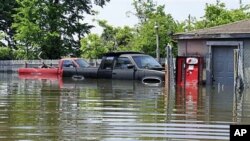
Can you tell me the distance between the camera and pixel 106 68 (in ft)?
102

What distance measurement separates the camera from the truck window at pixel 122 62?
2950 cm

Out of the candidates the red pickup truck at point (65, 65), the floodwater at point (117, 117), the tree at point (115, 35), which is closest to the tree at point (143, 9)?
the tree at point (115, 35)

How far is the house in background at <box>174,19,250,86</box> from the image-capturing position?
26.8 metres

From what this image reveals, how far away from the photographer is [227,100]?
17.5 metres

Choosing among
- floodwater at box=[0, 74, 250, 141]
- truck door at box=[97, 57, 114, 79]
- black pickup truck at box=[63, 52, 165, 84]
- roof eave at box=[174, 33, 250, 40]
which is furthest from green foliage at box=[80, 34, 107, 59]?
floodwater at box=[0, 74, 250, 141]

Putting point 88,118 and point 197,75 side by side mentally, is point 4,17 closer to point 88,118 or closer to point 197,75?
point 197,75

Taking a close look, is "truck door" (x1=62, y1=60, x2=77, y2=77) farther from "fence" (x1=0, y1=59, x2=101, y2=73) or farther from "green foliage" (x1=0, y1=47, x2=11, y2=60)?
"green foliage" (x1=0, y1=47, x2=11, y2=60)

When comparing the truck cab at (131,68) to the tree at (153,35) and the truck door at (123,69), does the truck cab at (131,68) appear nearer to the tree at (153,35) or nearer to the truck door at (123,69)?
the truck door at (123,69)

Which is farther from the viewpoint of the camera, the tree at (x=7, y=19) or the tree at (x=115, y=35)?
the tree at (x=7, y=19)

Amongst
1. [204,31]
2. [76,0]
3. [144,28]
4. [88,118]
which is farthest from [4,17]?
[88,118]

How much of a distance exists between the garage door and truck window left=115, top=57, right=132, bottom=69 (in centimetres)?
418

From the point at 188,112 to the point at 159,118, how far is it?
1.54 m

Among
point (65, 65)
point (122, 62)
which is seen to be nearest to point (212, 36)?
point (122, 62)

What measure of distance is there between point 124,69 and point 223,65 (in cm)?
486
